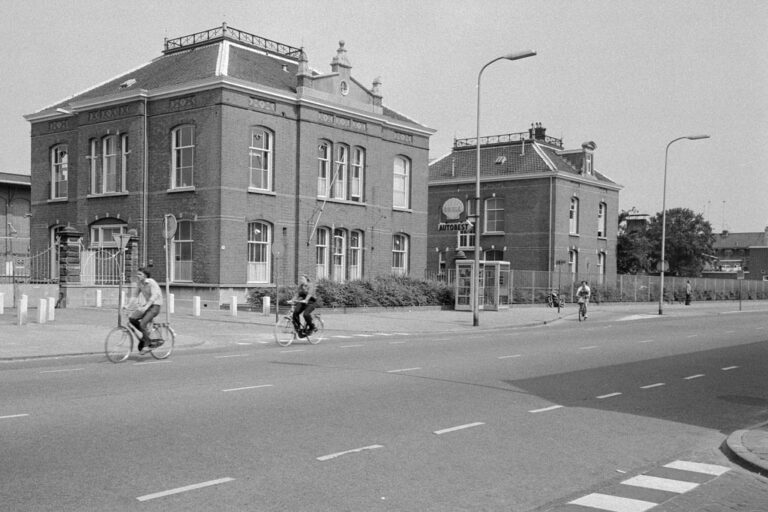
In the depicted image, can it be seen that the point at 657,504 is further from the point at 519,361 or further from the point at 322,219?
the point at 322,219

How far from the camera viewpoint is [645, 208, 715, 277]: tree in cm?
8025

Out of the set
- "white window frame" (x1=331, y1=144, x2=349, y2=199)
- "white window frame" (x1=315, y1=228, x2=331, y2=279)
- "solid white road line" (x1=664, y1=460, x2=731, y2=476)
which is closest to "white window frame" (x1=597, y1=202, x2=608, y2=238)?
"white window frame" (x1=331, y1=144, x2=349, y2=199)

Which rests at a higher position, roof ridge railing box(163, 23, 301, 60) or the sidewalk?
roof ridge railing box(163, 23, 301, 60)

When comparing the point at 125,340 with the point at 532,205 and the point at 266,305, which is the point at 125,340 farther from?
the point at 532,205

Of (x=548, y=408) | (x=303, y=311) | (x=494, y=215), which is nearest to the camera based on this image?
(x=548, y=408)

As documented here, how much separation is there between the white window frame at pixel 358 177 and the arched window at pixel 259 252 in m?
5.65

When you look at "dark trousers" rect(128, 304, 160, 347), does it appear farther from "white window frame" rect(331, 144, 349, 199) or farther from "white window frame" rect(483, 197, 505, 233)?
"white window frame" rect(483, 197, 505, 233)

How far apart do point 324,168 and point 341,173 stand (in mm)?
1142

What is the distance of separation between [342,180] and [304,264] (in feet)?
16.8

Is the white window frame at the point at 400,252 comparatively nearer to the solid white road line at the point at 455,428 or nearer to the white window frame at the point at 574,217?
the white window frame at the point at 574,217

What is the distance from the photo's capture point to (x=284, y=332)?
62.3 feet

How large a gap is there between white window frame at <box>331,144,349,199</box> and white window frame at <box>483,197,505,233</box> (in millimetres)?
20665

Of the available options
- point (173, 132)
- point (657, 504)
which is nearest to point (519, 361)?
point (657, 504)

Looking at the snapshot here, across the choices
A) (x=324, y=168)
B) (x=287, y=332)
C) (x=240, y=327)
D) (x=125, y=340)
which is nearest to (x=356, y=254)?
(x=324, y=168)
